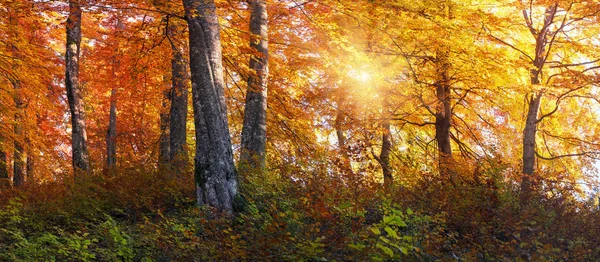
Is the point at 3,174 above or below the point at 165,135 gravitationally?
below

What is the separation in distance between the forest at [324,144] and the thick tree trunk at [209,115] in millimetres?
27

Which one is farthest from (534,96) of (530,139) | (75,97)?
(75,97)

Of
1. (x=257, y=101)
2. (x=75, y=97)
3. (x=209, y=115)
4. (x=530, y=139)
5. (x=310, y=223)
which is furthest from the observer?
(x=75, y=97)

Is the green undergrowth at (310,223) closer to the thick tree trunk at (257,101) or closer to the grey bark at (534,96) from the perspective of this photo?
the thick tree trunk at (257,101)

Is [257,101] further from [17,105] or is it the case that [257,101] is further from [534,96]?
[17,105]

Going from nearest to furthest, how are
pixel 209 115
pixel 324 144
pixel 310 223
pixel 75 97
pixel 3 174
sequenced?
pixel 310 223 < pixel 209 115 < pixel 75 97 < pixel 324 144 < pixel 3 174

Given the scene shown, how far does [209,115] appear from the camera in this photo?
8.86m

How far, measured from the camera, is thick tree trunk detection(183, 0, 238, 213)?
8.68 metres

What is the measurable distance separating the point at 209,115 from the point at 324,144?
24.9 ft

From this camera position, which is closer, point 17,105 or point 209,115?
point 209,115

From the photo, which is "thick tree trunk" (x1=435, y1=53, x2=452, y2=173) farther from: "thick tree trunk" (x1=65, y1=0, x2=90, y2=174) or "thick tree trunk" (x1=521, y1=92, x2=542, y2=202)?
"thick tree trunk" (x1=65, y1=0, x2=90, y2=174)

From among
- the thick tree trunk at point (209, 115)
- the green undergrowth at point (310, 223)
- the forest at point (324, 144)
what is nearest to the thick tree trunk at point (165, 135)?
the forest at point (324, 144)

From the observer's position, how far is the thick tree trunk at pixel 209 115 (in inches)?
342

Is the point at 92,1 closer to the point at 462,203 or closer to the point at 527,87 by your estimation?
the point at 462,203
